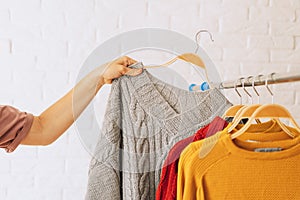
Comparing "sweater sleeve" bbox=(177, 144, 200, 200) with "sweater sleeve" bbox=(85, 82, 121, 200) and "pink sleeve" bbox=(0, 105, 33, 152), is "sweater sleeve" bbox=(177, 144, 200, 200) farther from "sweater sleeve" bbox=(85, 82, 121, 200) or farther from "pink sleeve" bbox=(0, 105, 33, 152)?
"pink sleeve" bbox=(0, 105, 33, 152)

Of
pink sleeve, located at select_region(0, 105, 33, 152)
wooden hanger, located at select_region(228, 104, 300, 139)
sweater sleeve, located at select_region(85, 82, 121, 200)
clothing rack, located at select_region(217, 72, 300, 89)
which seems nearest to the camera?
clothing rack, located at select_region(217, 72, 300, 89)

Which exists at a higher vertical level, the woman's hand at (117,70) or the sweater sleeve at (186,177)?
the woman's hand at (117,70)

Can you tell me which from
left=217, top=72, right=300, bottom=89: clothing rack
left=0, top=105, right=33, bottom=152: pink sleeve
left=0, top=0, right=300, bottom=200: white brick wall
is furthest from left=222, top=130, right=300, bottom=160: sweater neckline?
left=0, top=0, right=300, bottom=200: white brick wall

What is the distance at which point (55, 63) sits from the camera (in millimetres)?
2090

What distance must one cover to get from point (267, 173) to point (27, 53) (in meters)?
1.32

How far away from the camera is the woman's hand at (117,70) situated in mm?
1279

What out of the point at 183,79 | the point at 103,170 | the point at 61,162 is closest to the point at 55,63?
the point at 61,162

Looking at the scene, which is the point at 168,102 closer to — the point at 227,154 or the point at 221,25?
the point at 227,154

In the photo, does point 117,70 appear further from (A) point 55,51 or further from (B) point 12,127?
(A) point 55,51

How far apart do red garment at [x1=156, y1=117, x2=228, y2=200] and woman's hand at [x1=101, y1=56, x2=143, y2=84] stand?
255 mm

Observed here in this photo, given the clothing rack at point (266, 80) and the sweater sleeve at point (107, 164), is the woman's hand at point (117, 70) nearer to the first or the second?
the sweater sleeve at point (107, 164)

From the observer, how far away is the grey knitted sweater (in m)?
Answer: 1.24

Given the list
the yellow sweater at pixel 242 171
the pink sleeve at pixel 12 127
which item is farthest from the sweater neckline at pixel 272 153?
the pink sleeve at pixel 12 127

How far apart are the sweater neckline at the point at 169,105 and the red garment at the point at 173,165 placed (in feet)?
0.40
